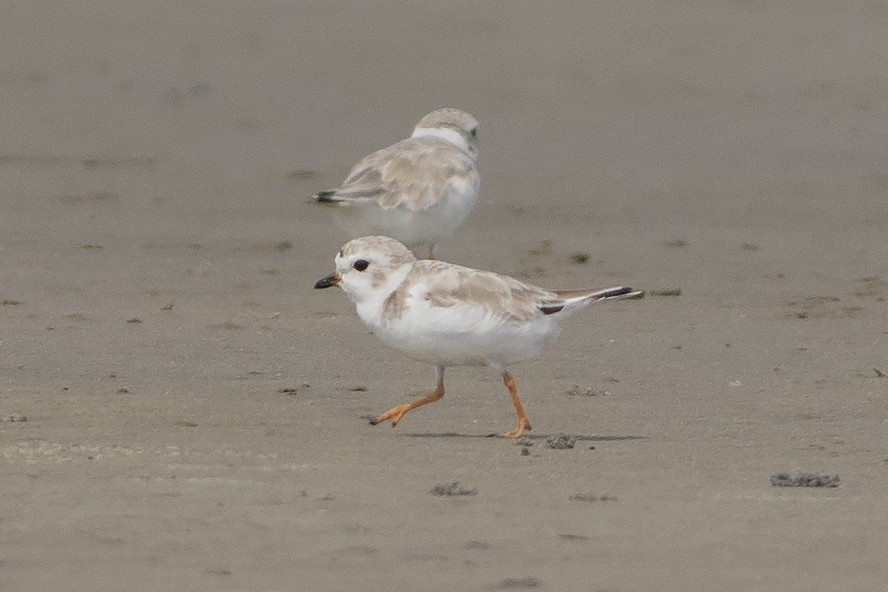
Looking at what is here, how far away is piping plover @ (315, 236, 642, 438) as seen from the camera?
6672mm

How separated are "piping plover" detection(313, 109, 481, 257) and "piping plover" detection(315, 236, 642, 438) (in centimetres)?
252

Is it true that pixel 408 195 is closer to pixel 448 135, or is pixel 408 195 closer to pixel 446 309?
pixel 448 135

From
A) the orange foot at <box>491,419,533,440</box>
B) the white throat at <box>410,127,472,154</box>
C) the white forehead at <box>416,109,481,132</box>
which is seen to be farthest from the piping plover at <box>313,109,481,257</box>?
the orange foot at <box>491,419,533,440</box>

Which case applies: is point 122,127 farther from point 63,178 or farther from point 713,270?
point 713,270

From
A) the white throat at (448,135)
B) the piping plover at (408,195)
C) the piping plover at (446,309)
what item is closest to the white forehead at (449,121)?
the white throat at (448,135)

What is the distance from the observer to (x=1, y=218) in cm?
1213

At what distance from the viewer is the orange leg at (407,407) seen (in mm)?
6883

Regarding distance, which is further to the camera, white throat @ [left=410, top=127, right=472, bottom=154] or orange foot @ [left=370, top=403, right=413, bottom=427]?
white throat @ [left=410, top=127, right=472, bottom=154]

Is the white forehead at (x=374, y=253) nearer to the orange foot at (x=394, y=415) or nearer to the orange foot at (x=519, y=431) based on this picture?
the orange foot at (x=394, y=415)

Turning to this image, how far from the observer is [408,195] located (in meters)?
9.73

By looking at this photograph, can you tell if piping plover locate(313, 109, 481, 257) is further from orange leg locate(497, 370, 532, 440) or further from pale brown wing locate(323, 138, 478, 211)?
orange leg locate(497, 370, 532, 440)

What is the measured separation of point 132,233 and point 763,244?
13.1 feet

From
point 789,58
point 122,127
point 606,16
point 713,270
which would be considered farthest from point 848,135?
point 122,127

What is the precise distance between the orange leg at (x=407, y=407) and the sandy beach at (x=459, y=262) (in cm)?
10
